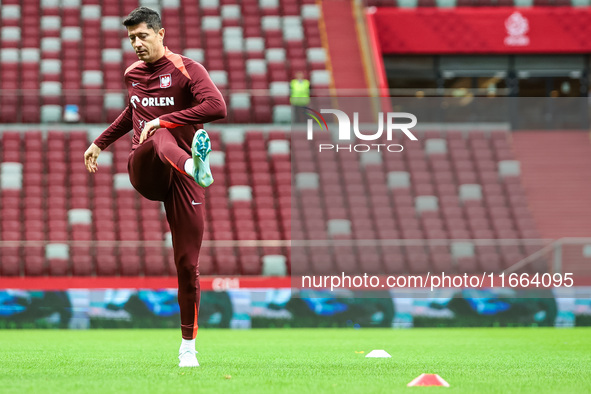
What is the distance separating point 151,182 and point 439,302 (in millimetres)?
7455

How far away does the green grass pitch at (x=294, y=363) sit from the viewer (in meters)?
4.82

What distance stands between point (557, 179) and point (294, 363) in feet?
24.3

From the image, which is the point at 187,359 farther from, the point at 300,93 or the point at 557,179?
the point at 300,93

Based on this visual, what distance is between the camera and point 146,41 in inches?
227

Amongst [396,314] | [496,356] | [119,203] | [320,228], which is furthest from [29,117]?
[496,356]

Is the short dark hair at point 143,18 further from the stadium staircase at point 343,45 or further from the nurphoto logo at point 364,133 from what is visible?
the stadium staircase at point 343,45

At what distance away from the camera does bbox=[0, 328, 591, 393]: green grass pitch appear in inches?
190

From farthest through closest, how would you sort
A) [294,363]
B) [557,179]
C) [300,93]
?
[300,93], [557,179], [294,363]

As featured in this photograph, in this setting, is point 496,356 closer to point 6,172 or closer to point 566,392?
point 566,392

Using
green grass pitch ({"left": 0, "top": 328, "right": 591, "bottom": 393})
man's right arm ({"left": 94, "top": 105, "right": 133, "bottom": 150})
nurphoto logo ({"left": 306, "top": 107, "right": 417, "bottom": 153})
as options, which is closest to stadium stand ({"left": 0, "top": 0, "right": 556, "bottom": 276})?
nurphoto logo ({"left": 306, "top": 107, "right": 417, "bottom": 153})

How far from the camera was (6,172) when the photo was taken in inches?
623

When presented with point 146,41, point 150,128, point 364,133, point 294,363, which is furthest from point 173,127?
point 364,133

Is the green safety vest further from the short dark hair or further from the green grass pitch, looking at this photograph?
the short dark hair

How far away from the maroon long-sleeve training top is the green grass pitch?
4.68 feet
